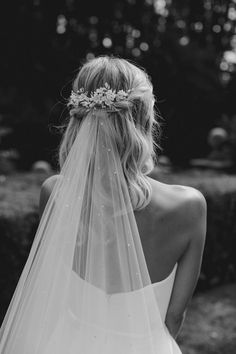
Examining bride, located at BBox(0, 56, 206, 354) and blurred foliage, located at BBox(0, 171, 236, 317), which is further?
blurred foliage, located at BBox(0, 171, 236, 317)

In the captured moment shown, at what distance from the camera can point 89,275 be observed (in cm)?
190

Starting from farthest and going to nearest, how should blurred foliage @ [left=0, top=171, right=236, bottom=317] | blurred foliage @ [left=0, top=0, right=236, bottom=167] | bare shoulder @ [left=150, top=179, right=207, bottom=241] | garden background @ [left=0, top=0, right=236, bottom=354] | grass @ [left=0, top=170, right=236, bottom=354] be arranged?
blurred foliage @ [left=0, top=0, right=236, bottom=167] → garden background @ [left=0, top=0, right=236, bottom=354] → grass @ [left=0, top=170, right=236, bottom=354] → blurred foliage @ [left=0, top=171, right=236, bottom=317] → bare shoulder @ [left=150, top=179, right=207, bottom=241]

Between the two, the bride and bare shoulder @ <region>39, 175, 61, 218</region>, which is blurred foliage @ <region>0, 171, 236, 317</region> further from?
the bride

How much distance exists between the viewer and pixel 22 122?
466 inches

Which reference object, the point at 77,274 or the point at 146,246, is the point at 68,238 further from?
the point at 146,246

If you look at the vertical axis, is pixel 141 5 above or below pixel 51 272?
above

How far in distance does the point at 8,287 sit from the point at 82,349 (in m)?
2.14

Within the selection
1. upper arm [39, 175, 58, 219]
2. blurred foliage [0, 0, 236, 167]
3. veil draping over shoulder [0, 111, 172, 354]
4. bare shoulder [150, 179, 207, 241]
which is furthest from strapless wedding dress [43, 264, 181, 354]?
blurred foliage [0, 0, 236, 167]

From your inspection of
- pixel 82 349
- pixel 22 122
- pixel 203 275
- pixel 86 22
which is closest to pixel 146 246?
pixel 82 349

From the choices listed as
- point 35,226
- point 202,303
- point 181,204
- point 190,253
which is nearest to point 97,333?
point 190,253

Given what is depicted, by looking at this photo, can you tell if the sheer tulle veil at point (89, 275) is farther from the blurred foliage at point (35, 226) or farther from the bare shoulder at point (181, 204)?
the blurred foliage at point (35, 226)

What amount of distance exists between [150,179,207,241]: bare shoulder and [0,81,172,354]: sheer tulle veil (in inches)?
5.7

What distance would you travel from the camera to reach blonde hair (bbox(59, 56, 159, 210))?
1.86 metres

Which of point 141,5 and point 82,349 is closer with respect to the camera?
point 82,349
